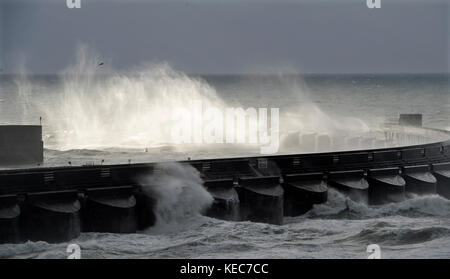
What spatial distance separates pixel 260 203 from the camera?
26.5 meters

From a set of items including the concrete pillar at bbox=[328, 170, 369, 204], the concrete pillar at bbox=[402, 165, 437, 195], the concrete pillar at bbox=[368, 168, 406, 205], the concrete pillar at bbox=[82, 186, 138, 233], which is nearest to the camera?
the concrete pillar at bbox=[82, 186, 138, 233]

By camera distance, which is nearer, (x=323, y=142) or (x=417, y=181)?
(x=417, y=181)

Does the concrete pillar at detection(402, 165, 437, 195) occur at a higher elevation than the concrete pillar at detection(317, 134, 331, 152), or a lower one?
lower

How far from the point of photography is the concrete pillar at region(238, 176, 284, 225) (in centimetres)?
2647

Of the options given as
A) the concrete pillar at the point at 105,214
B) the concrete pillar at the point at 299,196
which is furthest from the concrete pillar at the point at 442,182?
the concrete pillar at the point at 105,214

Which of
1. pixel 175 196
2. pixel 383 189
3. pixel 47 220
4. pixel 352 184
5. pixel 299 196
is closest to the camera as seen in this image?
pixel 47 220

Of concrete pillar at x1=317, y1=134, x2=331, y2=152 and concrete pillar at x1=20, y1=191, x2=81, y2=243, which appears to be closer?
concrete pillar at x1=20, y1=191, x2=81, y2=243

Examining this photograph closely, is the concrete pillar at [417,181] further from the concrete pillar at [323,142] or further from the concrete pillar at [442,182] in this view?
the concrete pillar at [323,142]

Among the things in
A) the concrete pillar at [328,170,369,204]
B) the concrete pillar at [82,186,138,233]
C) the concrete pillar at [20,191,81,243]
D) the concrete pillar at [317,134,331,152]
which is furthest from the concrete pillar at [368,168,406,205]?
the concrete pillar at [317,134,331,152]

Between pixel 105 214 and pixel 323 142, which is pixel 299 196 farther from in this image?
pixel 323 142

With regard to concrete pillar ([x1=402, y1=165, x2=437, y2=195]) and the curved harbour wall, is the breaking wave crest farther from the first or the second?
concrete pillar ([x1=402, y1=165, x2=437, y2=195])

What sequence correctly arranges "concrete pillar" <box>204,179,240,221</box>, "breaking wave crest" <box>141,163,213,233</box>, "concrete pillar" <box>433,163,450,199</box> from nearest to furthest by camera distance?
"breaking wave crest" <box>141,163,213,233</box>
"concrete pillar" <box>204,179,240,221</box>
"concrete pillar" <box>433,163,450,199</box>

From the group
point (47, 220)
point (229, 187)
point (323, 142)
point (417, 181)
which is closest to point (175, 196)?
point (229, 187)

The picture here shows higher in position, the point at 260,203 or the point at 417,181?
the point at 417,181
